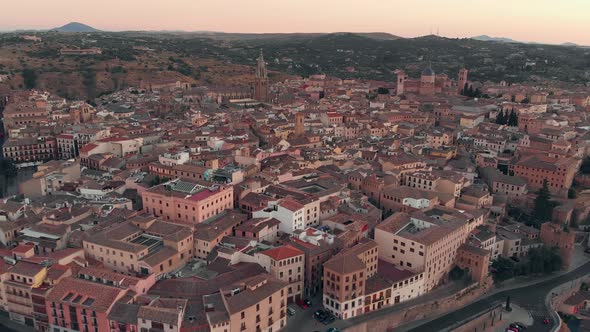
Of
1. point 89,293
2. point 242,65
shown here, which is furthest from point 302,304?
point 242,65

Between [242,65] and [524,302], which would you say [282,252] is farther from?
[242,65]

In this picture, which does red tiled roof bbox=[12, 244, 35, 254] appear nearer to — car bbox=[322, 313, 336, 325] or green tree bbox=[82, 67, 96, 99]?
car bbox=[322, 313, 336, 325]

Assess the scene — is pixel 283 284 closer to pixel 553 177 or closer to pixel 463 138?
pixel 553 177

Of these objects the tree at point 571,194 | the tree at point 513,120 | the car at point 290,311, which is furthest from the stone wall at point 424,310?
the tree at point 513,120

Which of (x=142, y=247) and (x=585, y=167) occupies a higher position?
(x=142, y=247)

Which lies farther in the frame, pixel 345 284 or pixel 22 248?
pixel 22 248

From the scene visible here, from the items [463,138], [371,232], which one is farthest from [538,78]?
[371,232]

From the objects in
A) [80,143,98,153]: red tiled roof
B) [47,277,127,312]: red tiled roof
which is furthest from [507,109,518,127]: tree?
[47,277,127,312]: red tiled roof
